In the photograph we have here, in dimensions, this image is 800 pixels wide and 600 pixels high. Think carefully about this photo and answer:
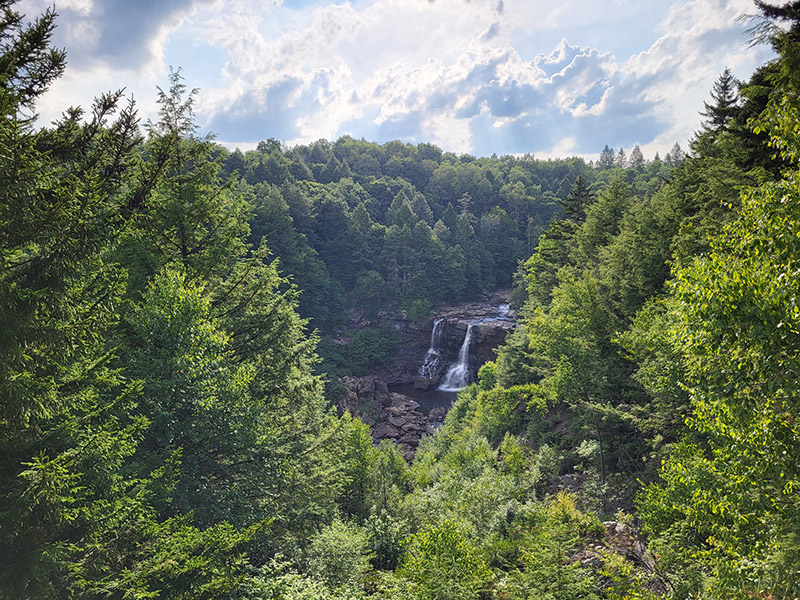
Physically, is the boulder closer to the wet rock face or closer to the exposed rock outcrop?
the exposed rock outcrop

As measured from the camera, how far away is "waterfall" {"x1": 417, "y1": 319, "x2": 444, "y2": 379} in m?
49.9

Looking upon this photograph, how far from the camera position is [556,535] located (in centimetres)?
820

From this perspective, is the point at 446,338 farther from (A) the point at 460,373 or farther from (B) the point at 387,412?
(B) the point at 387,412

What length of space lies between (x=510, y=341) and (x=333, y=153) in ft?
279

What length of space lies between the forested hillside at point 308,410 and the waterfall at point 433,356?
2826 centimetres

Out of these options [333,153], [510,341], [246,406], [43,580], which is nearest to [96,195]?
[43,580]

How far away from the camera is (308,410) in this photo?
14.3 m

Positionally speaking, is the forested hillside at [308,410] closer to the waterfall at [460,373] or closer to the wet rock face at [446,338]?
the waterfall at [460,373]

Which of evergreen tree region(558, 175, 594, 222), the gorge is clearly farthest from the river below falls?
evergreen tree region(558, 175, 594, 222)

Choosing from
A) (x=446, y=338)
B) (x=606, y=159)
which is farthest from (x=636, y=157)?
(x=446, y=338)

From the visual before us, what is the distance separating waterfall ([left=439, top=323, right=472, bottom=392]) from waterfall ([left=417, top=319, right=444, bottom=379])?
1972mm

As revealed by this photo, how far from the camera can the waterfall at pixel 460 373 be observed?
47406 millimetres

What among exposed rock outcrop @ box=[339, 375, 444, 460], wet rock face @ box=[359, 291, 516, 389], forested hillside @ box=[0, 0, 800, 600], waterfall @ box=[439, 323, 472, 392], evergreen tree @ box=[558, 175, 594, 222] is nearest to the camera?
forested hillside @ box=[0, 0, 800, 600]

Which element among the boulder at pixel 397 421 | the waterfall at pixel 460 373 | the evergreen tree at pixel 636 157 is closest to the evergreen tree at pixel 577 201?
the waterfall at pixel 460 373
